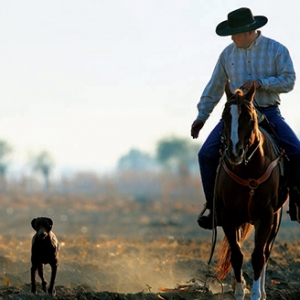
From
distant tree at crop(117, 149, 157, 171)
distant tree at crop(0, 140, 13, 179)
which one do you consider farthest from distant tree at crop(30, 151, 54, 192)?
distant tree at crop(117, 149, 157, 171)

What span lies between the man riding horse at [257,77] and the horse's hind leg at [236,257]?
19.8 inches

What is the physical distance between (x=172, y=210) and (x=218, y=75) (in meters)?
36.7

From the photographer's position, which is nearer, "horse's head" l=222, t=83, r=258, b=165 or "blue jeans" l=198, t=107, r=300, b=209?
"horse's head" l=222, t=83, r=258, b=165

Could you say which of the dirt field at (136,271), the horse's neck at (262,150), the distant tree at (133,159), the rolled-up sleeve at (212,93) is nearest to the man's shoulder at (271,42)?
the rolled-up sleeve at (212,93)

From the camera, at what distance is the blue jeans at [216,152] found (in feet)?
32.9

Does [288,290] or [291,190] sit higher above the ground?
[291,190]

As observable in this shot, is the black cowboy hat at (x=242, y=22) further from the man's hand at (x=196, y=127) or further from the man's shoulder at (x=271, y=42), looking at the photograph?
the man's hand at (x=196, y=127)

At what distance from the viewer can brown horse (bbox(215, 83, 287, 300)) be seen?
9.17 metres

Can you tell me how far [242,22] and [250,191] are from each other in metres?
1.98

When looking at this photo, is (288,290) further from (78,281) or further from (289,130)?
(78,281)

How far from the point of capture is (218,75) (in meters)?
10.6

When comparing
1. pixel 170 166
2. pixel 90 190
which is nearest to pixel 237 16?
pixel 90 190

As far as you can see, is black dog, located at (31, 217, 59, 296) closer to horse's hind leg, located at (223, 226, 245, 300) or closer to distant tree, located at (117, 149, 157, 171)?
horse's hind leg, located at (223, 226, 245, 300)

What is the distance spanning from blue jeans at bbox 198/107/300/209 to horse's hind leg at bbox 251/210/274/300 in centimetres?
71
